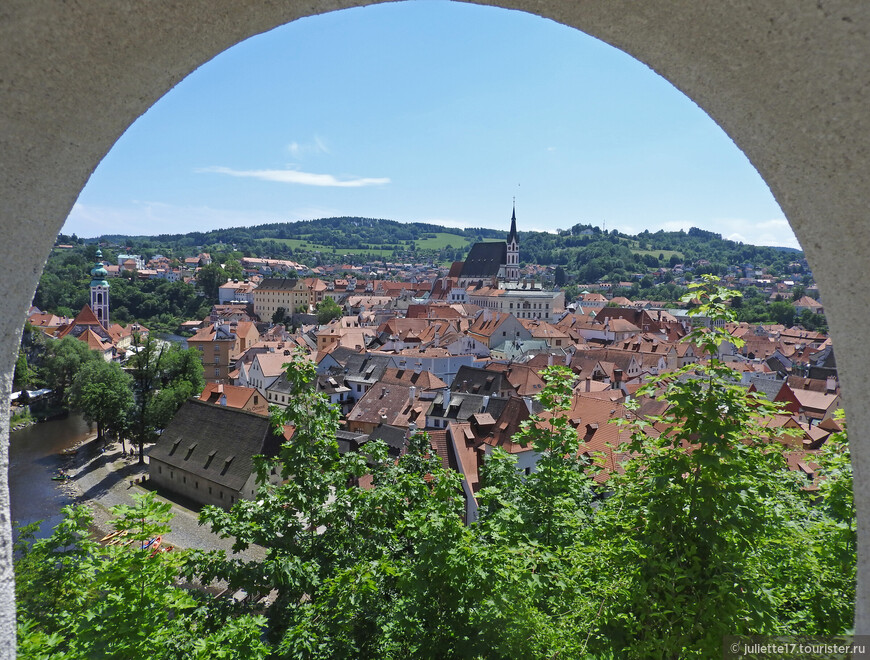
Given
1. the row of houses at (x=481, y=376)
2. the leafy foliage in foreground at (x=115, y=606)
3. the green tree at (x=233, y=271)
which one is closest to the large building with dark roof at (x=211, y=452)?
the row of houses at (x=481, y=376)

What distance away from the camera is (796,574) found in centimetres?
318

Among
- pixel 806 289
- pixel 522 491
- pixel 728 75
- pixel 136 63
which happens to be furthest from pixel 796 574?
pixel 806 289

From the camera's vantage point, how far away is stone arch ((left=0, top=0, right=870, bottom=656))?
1346mm

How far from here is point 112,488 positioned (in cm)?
2536

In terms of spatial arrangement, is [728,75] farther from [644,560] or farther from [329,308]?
[329,308]

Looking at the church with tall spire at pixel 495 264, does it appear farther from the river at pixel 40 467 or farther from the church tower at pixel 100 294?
the river at pixel 40 467

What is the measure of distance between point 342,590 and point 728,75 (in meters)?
3.53

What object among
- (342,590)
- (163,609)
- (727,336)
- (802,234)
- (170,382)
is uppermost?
(802,234)

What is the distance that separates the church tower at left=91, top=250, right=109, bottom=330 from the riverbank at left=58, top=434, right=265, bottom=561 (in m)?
31.4

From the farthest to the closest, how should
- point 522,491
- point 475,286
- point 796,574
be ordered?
1. point 475,286
2. point 522,491
3. point 796,574

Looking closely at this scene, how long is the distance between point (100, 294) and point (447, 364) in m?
39.9

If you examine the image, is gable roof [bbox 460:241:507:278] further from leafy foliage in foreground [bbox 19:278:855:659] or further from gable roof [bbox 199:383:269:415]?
leafy foliage in foreground [bbox 19:278:855:659]

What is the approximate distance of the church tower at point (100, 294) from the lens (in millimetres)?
58219

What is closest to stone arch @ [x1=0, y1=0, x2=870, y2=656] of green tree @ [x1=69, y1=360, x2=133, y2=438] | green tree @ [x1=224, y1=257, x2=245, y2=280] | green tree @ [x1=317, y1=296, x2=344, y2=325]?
green tree @ [x1=69, y1=360, x2=133, y2=438]
